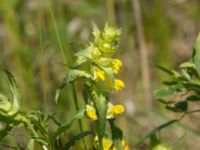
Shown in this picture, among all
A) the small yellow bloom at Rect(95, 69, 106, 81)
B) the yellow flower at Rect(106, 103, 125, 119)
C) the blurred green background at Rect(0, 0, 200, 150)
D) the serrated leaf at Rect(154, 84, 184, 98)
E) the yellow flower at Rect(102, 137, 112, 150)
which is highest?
the blurred green background at Rect(0, 0, 200, 150)

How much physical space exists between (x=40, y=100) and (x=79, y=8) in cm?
96

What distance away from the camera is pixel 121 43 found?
166 inches

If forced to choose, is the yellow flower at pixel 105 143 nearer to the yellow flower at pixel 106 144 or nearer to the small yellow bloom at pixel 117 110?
the yellow flower at pixel 106 144

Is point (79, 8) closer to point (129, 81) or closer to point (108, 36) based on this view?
point (129, 81)

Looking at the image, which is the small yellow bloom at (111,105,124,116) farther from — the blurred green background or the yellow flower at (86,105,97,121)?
the blurred green background

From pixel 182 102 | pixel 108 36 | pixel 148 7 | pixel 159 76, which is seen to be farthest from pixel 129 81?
pixel 108 36

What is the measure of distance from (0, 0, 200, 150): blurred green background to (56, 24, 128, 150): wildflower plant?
4.78 ft

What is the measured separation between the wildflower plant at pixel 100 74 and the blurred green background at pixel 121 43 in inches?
57.4

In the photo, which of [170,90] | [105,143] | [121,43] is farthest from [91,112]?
[121,43]

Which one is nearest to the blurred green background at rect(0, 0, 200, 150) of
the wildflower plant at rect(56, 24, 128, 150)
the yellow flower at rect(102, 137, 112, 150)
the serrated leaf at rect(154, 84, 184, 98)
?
the serrated leaf at rect(154, 84, 184, 98)

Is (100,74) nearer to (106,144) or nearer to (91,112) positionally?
(91,112)

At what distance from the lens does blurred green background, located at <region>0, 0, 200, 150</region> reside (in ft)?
10.8

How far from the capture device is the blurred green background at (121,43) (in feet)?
10.8

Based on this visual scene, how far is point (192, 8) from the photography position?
4512 millimetres
